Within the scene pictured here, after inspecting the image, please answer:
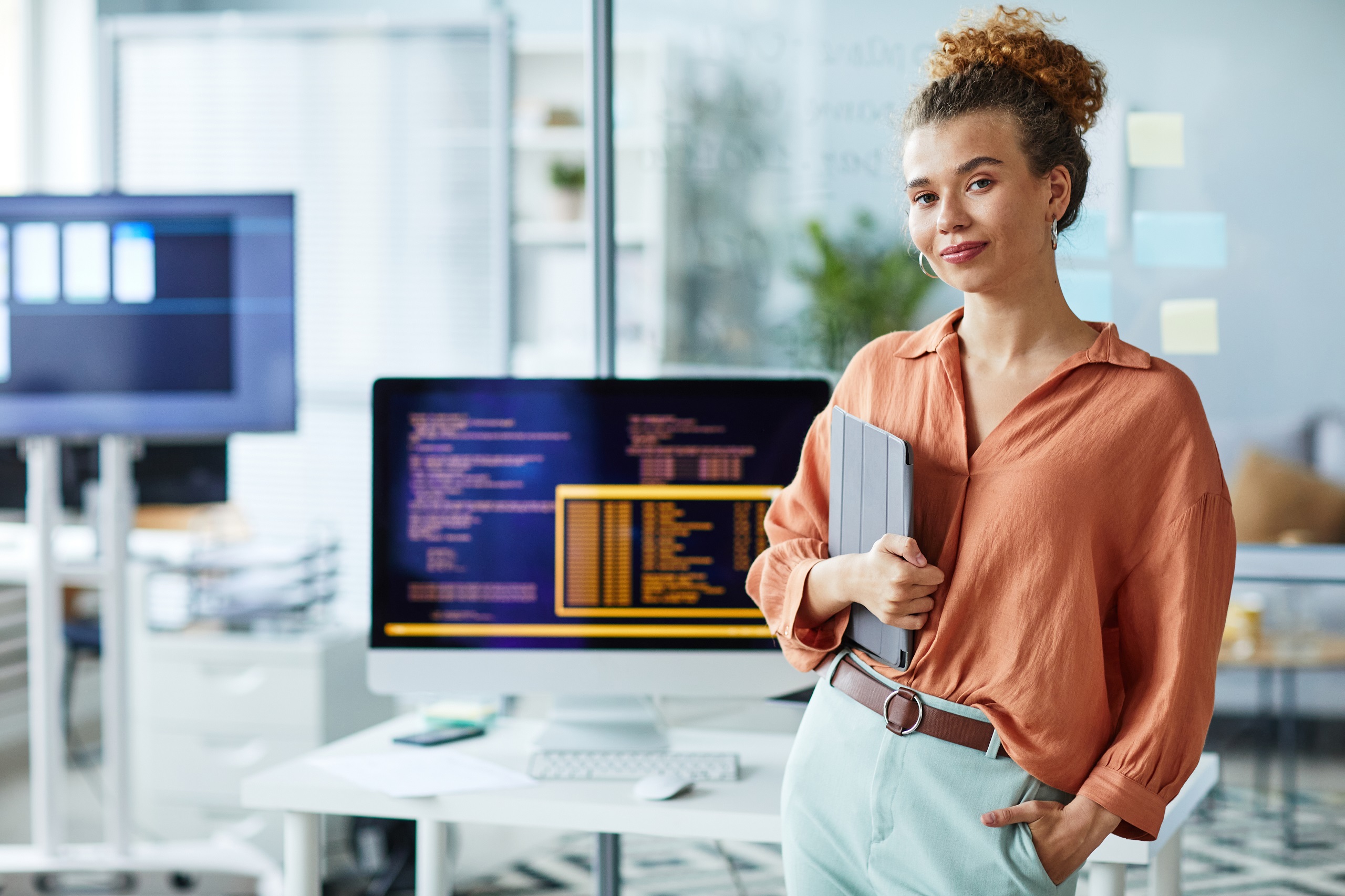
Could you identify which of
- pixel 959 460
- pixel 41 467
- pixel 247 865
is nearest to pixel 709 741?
pixel 959 460

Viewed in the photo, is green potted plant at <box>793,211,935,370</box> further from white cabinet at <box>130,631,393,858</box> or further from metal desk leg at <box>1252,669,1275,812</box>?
white cabinet at <box>130,631,393,858</box>

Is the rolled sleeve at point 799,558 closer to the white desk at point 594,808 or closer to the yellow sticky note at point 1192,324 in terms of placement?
the white desk at point 594,808

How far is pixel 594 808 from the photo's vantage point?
4.99 feet

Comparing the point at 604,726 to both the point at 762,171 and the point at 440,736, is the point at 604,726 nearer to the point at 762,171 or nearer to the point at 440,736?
the point at 440,736

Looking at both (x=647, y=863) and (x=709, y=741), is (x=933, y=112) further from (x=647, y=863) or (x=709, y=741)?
(x=647, y=863)

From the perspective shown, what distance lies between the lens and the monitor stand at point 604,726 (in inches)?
67.9

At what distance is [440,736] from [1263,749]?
1548 millimetres

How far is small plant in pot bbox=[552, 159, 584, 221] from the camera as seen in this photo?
3740mm

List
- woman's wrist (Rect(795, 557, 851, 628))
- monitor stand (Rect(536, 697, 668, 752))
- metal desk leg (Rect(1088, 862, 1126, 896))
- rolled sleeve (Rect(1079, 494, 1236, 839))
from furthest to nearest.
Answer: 1. monitor stand (Rect(536, 697, 668, 752))
2. metal desk leg (Rect(1088, 862, 1126, 896))
3. woman's wrist (Rect(795, 557, 851, 628))
4. rolled sleeve (Rect(1079, 494, 1236, 839))

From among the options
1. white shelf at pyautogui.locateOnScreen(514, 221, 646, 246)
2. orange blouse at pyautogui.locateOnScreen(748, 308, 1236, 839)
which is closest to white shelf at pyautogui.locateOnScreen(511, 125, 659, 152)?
white shelf at pyautogui.locateOnScreen(514, 221, 646, 246)

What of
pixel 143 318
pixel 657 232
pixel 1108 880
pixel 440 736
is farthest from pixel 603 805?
pixel 657 232

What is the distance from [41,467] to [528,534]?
1.15 m

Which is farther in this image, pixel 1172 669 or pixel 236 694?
pixel 236 694

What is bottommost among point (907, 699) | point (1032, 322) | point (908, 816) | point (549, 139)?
point (908, 816)
